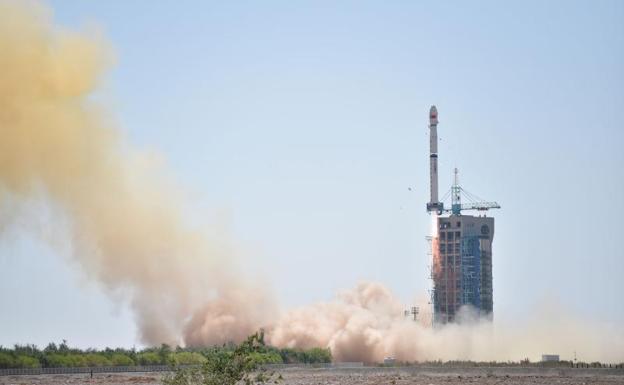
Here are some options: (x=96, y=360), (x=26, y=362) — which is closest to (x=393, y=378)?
(x=96, y=360)

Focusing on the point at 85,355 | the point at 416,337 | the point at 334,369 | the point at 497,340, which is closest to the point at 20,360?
the point at 85,355

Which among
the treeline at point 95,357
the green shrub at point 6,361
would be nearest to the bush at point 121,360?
the treeline at point 95,357

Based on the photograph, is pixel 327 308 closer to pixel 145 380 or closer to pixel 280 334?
pixel 280 334

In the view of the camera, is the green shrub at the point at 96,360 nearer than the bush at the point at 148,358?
Yes

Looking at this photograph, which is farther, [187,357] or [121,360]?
[187,357]

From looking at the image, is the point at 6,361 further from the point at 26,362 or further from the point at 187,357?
the point at 187,357

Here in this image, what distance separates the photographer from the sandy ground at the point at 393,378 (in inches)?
4899

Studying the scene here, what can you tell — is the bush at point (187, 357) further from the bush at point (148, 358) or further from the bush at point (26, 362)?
the bush at point (26, 362)

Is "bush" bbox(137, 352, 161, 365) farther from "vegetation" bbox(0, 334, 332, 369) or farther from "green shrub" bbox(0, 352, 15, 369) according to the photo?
"green shrub" bbox(0, 352, 15, 369)

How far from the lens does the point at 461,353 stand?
190m

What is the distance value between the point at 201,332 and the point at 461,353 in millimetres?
39937

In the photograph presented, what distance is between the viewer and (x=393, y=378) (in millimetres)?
136250

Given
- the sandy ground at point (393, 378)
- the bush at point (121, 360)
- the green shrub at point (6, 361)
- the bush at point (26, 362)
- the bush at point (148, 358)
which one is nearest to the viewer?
the sandy ground at point (393, 378)

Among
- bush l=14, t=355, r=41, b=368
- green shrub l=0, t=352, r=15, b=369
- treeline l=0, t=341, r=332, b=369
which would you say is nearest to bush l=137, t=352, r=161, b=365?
treeline l=0, t=341, r=332, b=369
